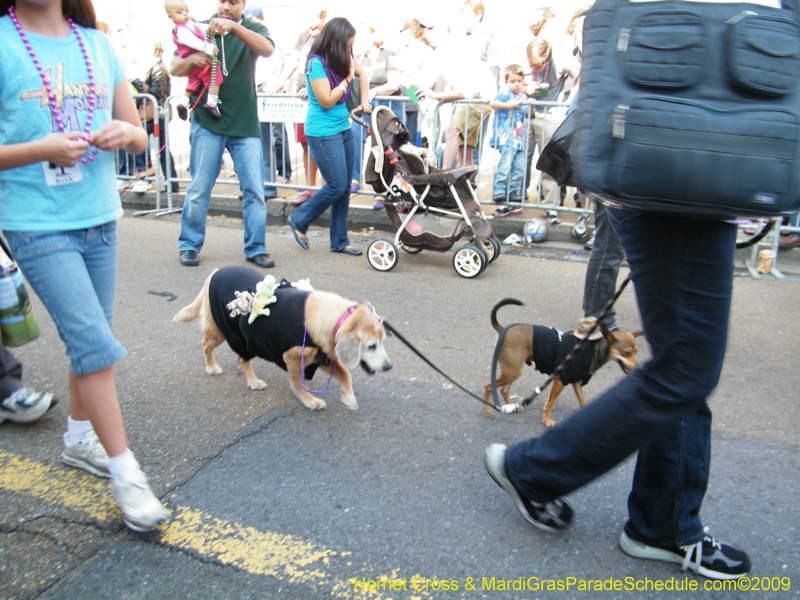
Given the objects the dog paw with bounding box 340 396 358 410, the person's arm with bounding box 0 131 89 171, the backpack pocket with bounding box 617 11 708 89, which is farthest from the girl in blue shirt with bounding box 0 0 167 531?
the backpack pocket with bounding box 617 11 708 89

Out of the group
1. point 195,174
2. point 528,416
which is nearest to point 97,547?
point 528,416

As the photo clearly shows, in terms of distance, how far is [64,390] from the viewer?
136 inches

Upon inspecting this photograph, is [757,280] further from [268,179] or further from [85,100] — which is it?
[268,179]

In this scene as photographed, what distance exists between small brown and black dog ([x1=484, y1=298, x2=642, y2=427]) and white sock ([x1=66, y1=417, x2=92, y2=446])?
6.03ft

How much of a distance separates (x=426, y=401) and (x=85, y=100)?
84.0 inches

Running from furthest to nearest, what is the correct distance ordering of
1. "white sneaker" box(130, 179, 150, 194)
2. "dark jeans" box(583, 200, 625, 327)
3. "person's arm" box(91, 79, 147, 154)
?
1. "white sneaker" box(130, 179, 150, 194)
2. "dark jeans" box(583, 200, 625, 327)
3. "person's arm" box(91, 79, 147, 154)

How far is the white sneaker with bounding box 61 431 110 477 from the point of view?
2646 millimetres

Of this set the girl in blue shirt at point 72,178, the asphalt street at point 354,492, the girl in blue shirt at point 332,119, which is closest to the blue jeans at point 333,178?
the girl in blue shirt at point 332,119

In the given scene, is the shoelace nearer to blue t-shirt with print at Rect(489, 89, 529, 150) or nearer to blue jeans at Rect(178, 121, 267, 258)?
blue jeans at Rect(178, 121, 267, 258)

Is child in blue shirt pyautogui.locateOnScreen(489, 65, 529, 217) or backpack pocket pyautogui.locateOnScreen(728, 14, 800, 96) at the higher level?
backpack pocket pyautogui.locateOnScreen(728, 14, 800, 96)

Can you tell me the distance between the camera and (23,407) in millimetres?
3016

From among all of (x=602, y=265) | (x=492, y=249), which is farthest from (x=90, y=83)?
(x=492, y=249)

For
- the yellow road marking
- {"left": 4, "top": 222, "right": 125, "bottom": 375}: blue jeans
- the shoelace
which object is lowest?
the yellow road marking

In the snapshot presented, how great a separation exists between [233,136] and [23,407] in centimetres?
352
